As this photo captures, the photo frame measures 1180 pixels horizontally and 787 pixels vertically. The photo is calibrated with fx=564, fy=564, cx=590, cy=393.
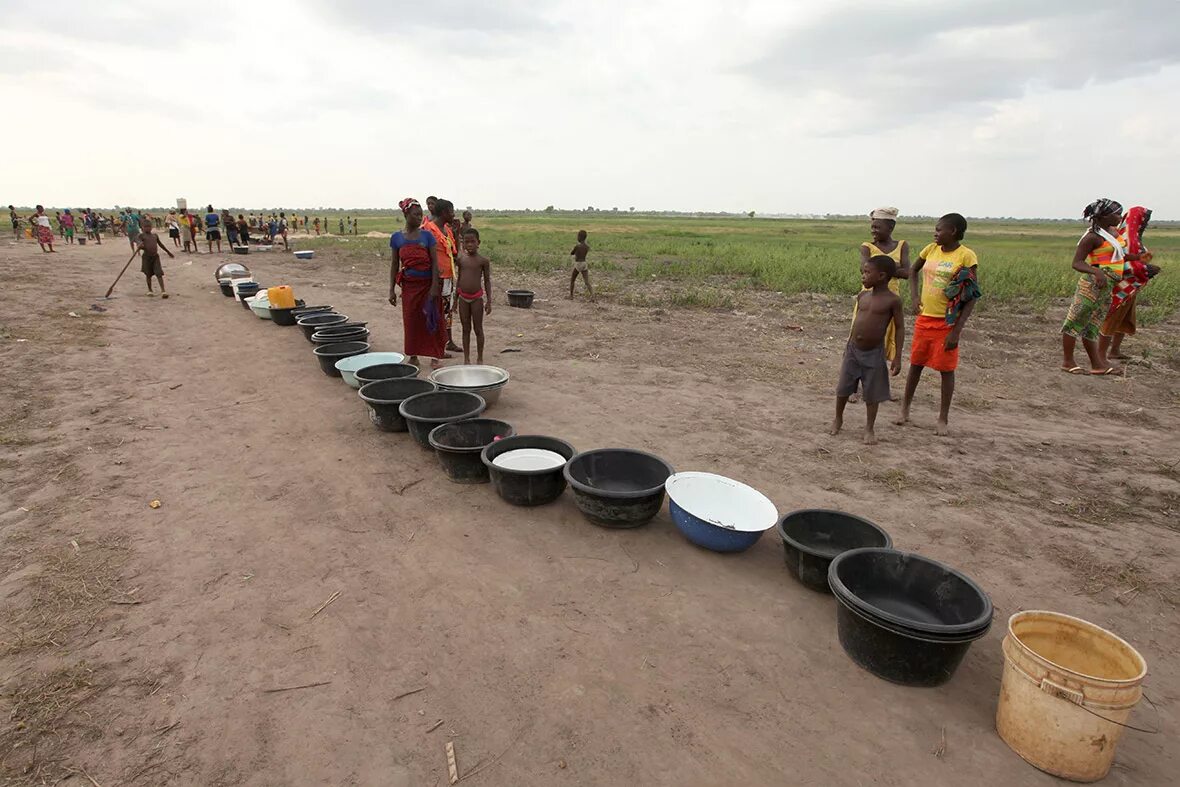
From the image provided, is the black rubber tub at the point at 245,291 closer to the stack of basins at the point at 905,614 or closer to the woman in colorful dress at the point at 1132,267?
the stack of basins at the point at 905,614

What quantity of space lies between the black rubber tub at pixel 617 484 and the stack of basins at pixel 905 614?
3.88 feet

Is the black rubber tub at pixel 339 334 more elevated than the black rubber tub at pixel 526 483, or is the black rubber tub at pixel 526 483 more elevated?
the black rubber tub at pixel 339 334

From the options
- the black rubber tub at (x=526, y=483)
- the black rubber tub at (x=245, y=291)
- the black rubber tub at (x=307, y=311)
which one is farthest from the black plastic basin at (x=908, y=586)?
the black rubber tub at (x=245, y=291)

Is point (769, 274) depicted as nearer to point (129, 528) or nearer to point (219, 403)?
point (219, 403)

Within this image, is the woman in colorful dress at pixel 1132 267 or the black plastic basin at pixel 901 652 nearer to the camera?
the black plastic basin at pixel 901 652

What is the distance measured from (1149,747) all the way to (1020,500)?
2.20 metres

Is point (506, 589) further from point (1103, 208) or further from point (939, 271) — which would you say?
point (1103, 208)

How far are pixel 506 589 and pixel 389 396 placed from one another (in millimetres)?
3043

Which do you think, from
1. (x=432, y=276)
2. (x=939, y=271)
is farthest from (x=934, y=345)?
(x=432, y=276)

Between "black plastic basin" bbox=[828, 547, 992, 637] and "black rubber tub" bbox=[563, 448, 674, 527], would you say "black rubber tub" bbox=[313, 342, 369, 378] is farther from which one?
"black plastic basin" bbox=[828, 547, 992, 637]

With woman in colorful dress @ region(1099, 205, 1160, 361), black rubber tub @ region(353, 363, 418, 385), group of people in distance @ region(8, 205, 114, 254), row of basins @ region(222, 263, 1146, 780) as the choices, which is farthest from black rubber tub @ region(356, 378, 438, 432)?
group of people in distance @ region(8, 205, 114, 254)

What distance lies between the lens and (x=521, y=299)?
11.7m

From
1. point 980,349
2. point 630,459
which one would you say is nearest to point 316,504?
point 630,459

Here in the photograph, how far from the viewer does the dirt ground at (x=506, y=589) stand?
2145 mm
